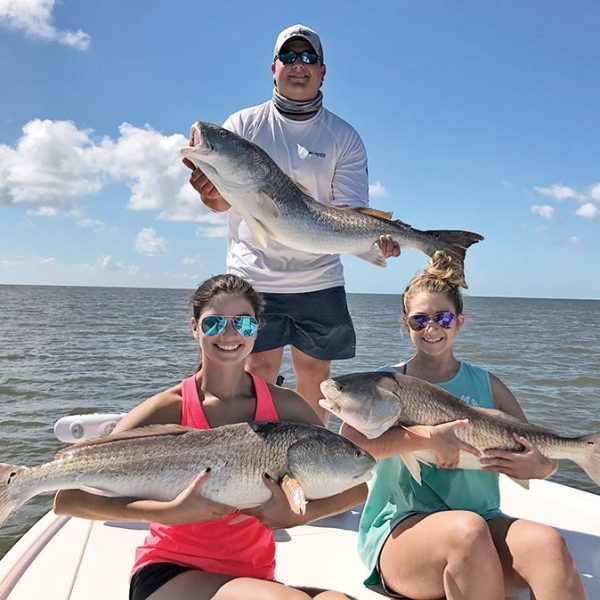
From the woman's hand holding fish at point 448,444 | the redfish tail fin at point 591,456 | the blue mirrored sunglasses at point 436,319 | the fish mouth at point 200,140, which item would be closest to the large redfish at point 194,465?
the woman's hand holding fish at point 448,444

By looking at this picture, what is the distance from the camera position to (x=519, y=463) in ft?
10.0

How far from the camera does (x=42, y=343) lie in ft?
84.0

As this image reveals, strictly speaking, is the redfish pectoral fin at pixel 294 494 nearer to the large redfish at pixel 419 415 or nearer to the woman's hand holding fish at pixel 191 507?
the woman's hand holding fish at pixel 191 507

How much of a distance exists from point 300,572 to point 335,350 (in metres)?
1.79

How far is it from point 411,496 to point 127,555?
1.87m

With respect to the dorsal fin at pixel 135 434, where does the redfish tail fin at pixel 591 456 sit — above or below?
below

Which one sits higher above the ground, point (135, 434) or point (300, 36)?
point (300, 36)

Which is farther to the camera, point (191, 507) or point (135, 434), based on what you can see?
point (135, 434)

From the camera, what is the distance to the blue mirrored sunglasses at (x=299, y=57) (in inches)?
176

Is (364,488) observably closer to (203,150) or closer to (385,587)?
(385,587)

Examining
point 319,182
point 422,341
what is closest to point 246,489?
point 422,341

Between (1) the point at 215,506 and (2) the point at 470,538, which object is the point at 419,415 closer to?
(2) the point at 470,538

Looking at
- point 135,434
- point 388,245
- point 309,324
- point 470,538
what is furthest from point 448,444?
point 309,324

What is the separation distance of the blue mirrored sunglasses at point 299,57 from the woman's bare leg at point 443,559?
3.20m
